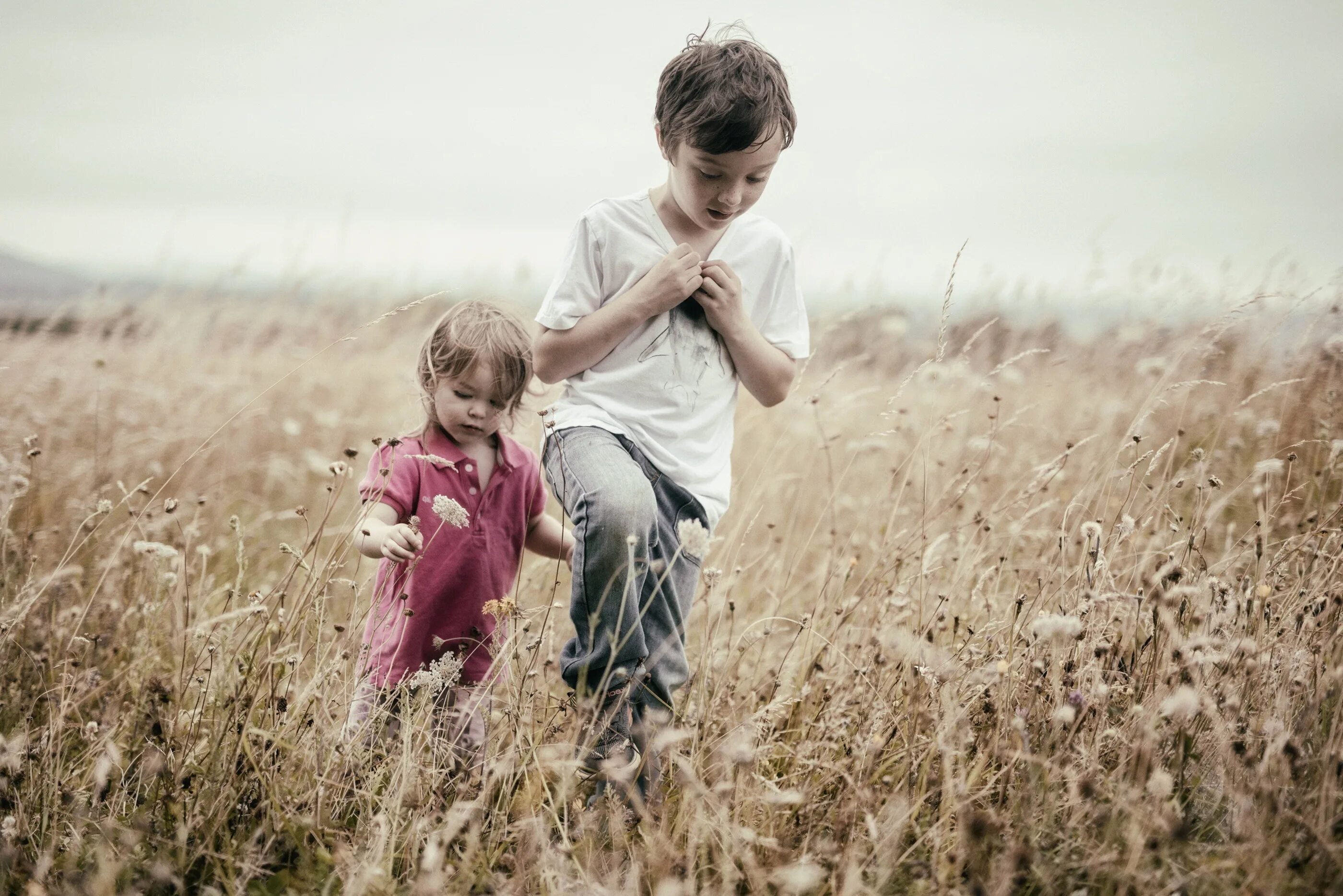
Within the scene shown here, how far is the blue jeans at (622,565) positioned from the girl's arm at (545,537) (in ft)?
0.67

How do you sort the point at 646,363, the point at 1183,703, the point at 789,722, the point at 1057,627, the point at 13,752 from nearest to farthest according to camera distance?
the point at 1183,703 < the point at 1057,627 < the point at 13,752 < the point at 646,363 < the point at 789,722

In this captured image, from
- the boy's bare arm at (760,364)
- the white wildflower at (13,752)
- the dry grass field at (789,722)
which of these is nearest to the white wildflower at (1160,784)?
the dry grass field at (789,722)

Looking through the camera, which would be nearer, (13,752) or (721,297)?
(13,752)

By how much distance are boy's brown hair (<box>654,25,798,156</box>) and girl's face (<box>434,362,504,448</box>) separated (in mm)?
757

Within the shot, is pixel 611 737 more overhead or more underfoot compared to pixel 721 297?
more underfoot

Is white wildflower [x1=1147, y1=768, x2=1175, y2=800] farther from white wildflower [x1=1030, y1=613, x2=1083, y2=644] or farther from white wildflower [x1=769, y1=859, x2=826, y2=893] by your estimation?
white wildflower [x1=769, y1=859, x2=826, y2=893]

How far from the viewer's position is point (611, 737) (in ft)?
7.06

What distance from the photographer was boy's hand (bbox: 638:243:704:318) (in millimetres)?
2148

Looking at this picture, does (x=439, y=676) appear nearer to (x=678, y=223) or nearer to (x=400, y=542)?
(x=400, y=542)

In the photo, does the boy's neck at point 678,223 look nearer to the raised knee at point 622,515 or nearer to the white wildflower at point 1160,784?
the raised knee at point 622,515

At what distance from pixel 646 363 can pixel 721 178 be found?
487 millimetres

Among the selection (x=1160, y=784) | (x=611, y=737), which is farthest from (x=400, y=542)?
(x=1160, y=784)

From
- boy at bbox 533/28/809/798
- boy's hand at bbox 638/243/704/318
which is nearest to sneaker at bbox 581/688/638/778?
boy at bbox 533/28/809/798

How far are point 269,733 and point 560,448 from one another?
2.88 feet
